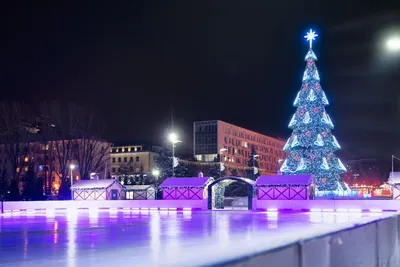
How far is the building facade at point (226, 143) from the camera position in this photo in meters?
122

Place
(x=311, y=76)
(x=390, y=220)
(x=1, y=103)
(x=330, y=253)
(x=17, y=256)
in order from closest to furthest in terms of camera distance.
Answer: (x=330, y=253)
(x=390, y=220)
(x=17, y=256)
(x=311, y=76)
(x=1, y=103)

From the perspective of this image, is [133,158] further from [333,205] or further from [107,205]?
[333,205]

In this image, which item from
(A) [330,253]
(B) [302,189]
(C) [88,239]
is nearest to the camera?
(A) [330,253]

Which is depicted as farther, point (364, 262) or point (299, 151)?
point (299, 151)

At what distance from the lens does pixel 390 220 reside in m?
7.91

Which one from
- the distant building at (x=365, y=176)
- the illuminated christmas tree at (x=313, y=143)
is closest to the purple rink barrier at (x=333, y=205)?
the illuminated christmas tree at (x=313, y=143)

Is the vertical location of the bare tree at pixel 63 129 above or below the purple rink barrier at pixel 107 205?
above

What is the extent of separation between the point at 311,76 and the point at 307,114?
173 inches

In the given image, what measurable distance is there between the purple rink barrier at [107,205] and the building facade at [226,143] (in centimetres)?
6372

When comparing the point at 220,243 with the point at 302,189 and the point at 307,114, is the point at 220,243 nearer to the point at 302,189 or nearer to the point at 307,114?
the point at 302,189

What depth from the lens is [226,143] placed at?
410ft

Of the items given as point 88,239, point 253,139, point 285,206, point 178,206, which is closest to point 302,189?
point 285,206

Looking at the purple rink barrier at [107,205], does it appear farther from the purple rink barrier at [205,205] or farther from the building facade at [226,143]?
the building facade at [226,143]

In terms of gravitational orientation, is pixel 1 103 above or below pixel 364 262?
above
